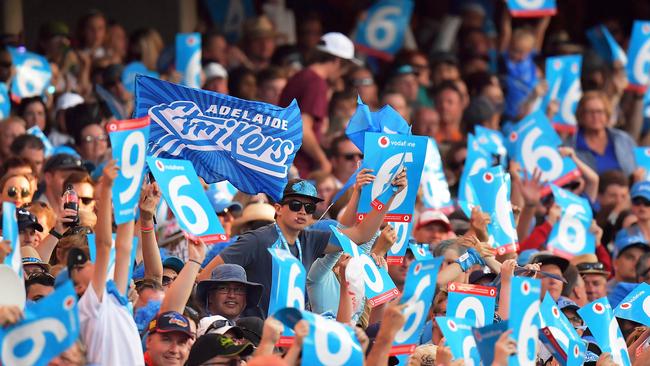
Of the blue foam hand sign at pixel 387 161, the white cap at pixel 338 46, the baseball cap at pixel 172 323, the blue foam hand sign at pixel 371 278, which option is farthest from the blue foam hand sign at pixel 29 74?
the baseball cap at pixel 172 323

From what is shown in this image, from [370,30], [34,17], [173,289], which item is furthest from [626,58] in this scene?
[173,289]

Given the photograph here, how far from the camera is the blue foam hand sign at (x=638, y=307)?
9.94m

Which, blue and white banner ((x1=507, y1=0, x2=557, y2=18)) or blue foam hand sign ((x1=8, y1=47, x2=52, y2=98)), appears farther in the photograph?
blue and white banner ((x1=507, y1=0, x2=557, y2=18))

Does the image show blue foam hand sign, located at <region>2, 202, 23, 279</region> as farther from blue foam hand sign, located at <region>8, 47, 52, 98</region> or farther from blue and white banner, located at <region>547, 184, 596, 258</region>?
blue foam hand sign, located at <region>8, 47, 52, 98</region>

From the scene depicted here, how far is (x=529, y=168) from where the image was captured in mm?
13219

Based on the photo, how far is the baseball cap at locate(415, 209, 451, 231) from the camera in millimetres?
11767

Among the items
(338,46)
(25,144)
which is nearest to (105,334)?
(25,144)

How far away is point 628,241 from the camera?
1236cm

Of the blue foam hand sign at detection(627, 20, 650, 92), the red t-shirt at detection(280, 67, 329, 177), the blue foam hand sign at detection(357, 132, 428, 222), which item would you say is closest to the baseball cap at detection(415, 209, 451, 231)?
the red t-shirt at detection(280, 67, 329, 177)

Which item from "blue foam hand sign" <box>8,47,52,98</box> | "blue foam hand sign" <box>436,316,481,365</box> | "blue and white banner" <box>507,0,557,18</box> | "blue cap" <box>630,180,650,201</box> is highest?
"blue and white banner" <box>507,0,557,18</box>

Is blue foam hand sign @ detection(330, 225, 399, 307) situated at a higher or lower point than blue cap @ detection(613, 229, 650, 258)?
higher

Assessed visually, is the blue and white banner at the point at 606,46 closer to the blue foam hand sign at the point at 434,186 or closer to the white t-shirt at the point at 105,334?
the blue foam hand sign at the point at 434,186

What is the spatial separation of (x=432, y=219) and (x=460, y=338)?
11.3 feet

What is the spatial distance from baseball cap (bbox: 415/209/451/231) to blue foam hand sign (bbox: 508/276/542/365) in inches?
146
